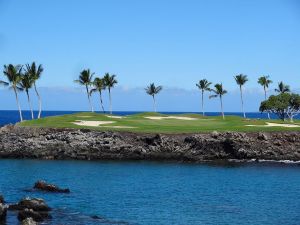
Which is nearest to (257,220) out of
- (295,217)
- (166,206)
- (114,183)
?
(295,217)

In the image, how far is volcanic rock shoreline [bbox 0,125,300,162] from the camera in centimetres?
7469

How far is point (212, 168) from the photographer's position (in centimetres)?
6594

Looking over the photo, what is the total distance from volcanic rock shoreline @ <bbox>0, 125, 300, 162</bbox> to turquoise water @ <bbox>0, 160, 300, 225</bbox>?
4898mm

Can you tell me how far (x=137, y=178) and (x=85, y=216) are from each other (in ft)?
61.1

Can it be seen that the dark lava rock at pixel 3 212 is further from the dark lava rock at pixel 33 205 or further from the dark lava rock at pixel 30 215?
the dark lava rock at pixel 33 205

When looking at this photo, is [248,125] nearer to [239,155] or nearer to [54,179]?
[239,155]

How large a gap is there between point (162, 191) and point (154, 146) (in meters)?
26.2

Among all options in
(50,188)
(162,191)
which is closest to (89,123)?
(50,188)

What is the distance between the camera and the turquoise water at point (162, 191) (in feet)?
129

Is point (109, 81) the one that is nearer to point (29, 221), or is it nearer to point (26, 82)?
point (26, 82)

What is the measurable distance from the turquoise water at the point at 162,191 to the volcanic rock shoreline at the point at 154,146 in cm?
490

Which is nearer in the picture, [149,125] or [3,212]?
[3,212]

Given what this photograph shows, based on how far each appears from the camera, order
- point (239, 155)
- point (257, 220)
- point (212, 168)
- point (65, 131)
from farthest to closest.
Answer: point (65, 131), point (239, 155), point (212, 168), point (257, 220)

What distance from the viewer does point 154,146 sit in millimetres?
76125
